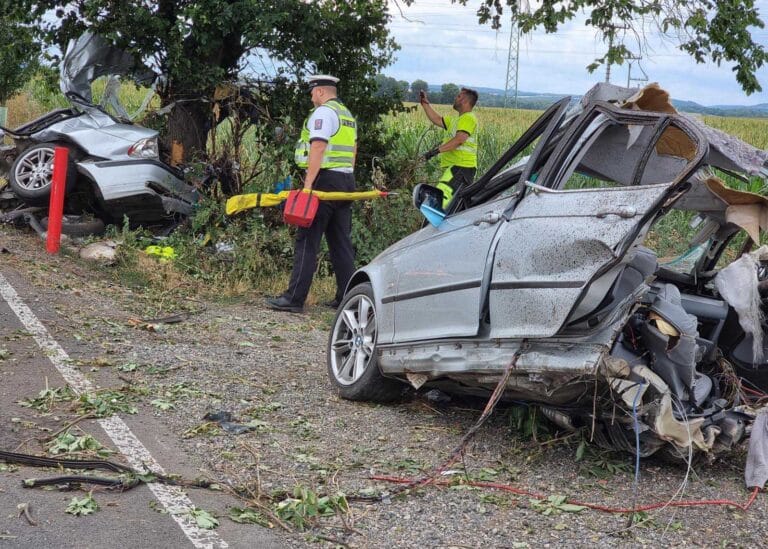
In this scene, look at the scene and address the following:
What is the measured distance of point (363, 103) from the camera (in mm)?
11805

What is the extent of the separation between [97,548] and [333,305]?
19.8 feet

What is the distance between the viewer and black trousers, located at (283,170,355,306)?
887 centimetres

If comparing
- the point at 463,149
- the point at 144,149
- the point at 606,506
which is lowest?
the point at 606,506

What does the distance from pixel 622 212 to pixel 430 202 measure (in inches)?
66.8

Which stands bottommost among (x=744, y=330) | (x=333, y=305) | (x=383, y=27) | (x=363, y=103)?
(x=333, y=305)

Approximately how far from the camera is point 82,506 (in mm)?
A: 4141

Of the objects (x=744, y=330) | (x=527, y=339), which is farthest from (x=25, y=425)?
(x=744, y=330)

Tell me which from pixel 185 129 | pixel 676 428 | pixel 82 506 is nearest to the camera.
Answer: pixel 82 506

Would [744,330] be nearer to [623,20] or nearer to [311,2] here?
[623,20]

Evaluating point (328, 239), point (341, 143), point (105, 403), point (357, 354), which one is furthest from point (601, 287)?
point (328, 239)

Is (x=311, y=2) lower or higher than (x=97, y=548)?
higher

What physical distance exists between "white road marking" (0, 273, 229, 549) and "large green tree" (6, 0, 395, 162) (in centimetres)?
391

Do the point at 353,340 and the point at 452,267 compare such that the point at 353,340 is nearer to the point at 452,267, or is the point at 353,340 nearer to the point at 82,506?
the point at 452,267

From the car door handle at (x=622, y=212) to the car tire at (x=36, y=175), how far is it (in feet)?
25.8
